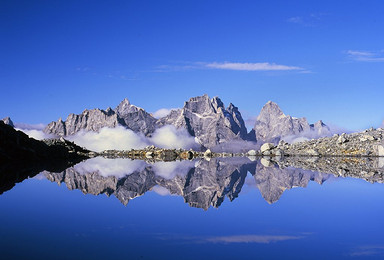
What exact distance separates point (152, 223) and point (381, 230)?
633cm

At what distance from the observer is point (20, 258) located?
7.96 meters

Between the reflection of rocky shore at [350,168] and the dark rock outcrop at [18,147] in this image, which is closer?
the reflection of rocky shore at [350,168]

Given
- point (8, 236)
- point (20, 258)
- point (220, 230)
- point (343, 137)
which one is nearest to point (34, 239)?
point (8, 236)

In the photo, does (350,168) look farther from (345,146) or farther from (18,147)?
(345,146)

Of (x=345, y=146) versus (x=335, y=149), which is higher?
(x=345, y=146)

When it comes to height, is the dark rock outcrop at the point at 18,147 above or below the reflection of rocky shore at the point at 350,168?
above

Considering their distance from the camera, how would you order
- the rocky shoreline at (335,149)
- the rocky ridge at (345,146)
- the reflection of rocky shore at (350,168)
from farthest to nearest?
the rocky ridge at (345,146), the rocky shoreline at (335,149), the reflection of rocky shore at (350,168)

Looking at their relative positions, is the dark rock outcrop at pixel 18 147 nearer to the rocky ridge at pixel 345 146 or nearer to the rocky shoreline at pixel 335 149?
the rocky shoreline at pixel 335 149

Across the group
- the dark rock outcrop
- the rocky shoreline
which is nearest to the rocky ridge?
the rocky shoreline

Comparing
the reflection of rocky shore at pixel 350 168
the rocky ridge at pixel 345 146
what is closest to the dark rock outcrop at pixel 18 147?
the reflection of rocky shore at pixel 350 168

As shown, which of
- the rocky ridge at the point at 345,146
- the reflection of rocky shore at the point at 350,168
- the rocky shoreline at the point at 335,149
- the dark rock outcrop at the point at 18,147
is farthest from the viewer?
the rocky ridge at the point at 345,146

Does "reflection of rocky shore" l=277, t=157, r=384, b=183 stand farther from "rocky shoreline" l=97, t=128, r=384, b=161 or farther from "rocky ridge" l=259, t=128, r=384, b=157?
"rocky ridge" l=259, t=128, r=384, b=157

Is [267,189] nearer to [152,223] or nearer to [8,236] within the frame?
[152,223]

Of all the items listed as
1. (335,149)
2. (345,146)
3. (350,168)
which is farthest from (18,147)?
(345,146)
